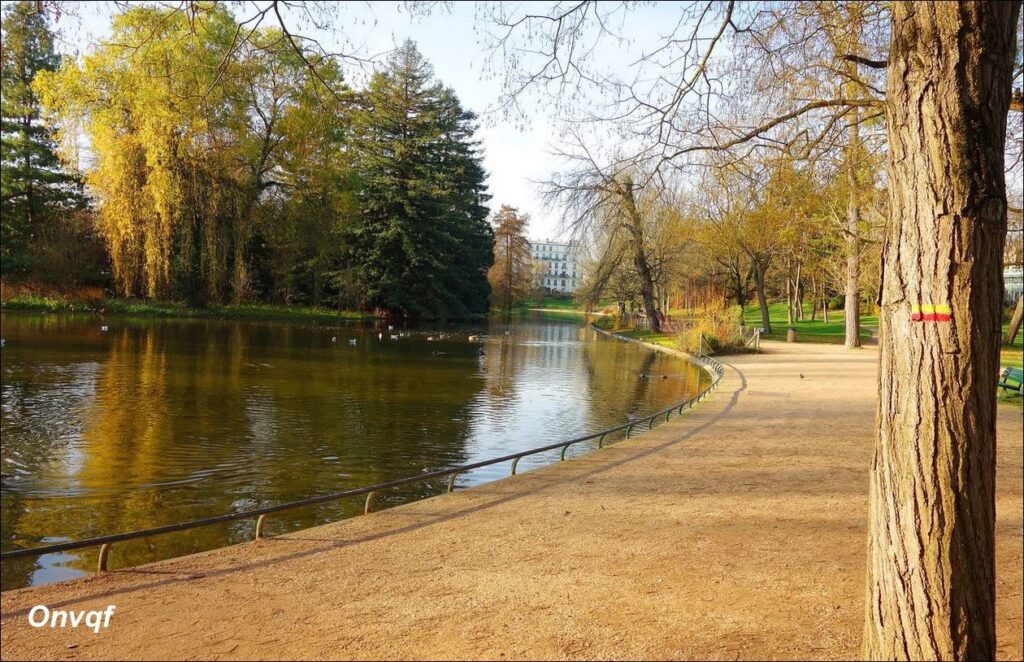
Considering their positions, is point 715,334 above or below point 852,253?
below

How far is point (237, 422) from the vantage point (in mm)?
11734

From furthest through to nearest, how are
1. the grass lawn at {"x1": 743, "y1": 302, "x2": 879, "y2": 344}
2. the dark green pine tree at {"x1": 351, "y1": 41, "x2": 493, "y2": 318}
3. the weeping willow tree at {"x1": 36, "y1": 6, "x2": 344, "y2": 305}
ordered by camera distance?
1. the dark green pine tree at {"x1": 351, "y1": 41, "x2": 493, "y2": 318}
2. the grass lawn at {"x1": 743, "y1": 302, "x2": 879, "y2": 344}
3. the weeping willow tree at {"x1": 36, "y1": 6, "x2": 344, "y2": 305}

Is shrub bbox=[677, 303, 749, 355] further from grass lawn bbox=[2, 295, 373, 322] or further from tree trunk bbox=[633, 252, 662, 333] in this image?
grass lawn bbox=[2, 295, 373, 322]

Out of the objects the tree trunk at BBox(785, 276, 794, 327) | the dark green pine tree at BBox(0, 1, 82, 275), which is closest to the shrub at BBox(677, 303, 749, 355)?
the tree trunk at BBox(785, 276, 794, 327)

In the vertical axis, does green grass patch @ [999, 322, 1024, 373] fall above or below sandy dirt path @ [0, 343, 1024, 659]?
above

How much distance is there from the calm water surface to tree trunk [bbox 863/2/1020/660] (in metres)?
5.85

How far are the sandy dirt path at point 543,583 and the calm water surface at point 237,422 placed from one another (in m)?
1.49

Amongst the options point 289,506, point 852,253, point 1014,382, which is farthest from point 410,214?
point 289,506

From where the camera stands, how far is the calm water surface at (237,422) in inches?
289

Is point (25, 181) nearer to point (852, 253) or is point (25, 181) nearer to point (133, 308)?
point (133, 308)

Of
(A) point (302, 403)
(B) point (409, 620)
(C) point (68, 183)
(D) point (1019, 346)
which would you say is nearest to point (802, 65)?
(B) point (409, 620)

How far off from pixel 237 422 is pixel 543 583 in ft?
27.4

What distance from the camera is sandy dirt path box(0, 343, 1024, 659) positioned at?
399 centimetres

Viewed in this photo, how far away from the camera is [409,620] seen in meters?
4.28
